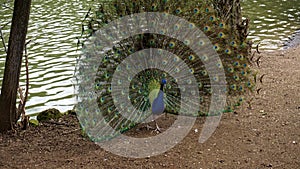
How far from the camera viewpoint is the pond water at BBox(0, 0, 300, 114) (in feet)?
28.3

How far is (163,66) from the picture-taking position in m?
5.87

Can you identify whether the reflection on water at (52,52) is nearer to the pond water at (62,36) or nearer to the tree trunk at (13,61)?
the pond water at (62,36)

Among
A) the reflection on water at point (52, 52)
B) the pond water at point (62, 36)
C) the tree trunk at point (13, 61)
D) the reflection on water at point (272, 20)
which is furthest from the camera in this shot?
the reflection on water at point (272, 20)

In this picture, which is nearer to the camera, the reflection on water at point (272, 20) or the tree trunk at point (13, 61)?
the tree trunk at point (13, 61)

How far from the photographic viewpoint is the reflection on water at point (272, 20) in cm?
1237

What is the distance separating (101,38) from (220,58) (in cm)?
175

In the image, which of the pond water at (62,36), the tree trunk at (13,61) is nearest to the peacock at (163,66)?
the tree trunk at (13,61)

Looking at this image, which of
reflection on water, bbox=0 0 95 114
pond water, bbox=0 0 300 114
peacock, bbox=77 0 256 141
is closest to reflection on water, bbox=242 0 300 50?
pond water, bbox=0 0 300 114

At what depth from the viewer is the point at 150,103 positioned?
5.71 m

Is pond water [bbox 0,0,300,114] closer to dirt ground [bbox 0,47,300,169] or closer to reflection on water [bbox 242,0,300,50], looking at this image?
reflection on water [bbox 242,0,300,50]

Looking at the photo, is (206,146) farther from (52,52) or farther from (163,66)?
(52,52)

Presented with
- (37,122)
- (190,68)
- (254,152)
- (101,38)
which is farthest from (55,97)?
(254,152)

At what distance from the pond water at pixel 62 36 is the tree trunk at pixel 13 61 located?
Answer: 27 centimetres

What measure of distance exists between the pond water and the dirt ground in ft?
6.36
